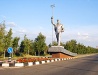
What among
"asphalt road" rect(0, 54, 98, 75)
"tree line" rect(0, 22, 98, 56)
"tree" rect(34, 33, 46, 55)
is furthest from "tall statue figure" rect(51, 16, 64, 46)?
"tree" rect(34, 33, 46, 55)

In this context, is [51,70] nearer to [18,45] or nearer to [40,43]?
[18,45]

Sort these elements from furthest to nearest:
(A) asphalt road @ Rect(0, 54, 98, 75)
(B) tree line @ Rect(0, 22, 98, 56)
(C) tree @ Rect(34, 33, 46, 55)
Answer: (C) tree @ Rect(34, 33, 46, 55)
(B) tree line @ Rect(0, 22, 98, 56)
(A) asphalt road @ Rect(0, 54, 98, 75)

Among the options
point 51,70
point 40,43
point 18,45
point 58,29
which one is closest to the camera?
point 51,70

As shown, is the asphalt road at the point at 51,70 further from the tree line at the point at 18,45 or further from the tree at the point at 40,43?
the tree at the point at 40,43

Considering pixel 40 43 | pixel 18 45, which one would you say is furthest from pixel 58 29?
pixel 40 43

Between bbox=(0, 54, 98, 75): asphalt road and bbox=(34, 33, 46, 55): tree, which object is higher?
bbox=(34, 33, 46, 55): tree

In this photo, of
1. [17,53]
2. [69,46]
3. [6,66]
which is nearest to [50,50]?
[6,66]

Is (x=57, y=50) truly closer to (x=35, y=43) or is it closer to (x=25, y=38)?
(x=25, y=38)

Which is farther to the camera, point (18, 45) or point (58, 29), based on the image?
point (18, 45)

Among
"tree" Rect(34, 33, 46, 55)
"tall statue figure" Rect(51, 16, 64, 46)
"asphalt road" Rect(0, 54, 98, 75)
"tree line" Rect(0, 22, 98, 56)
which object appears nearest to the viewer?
"asphalt road" Rect(0, 54, 98, 75)

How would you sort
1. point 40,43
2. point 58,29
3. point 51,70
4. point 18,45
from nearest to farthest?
point 51,70 < point 58,29 < point 18,45 < point 40,43

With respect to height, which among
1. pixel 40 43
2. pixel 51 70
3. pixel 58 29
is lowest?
pixel 51 70

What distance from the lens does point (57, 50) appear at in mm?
37312

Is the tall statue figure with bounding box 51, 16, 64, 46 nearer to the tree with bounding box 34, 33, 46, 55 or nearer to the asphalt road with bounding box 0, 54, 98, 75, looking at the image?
the asphalt road with bounding box 0, 54, 98, 75
